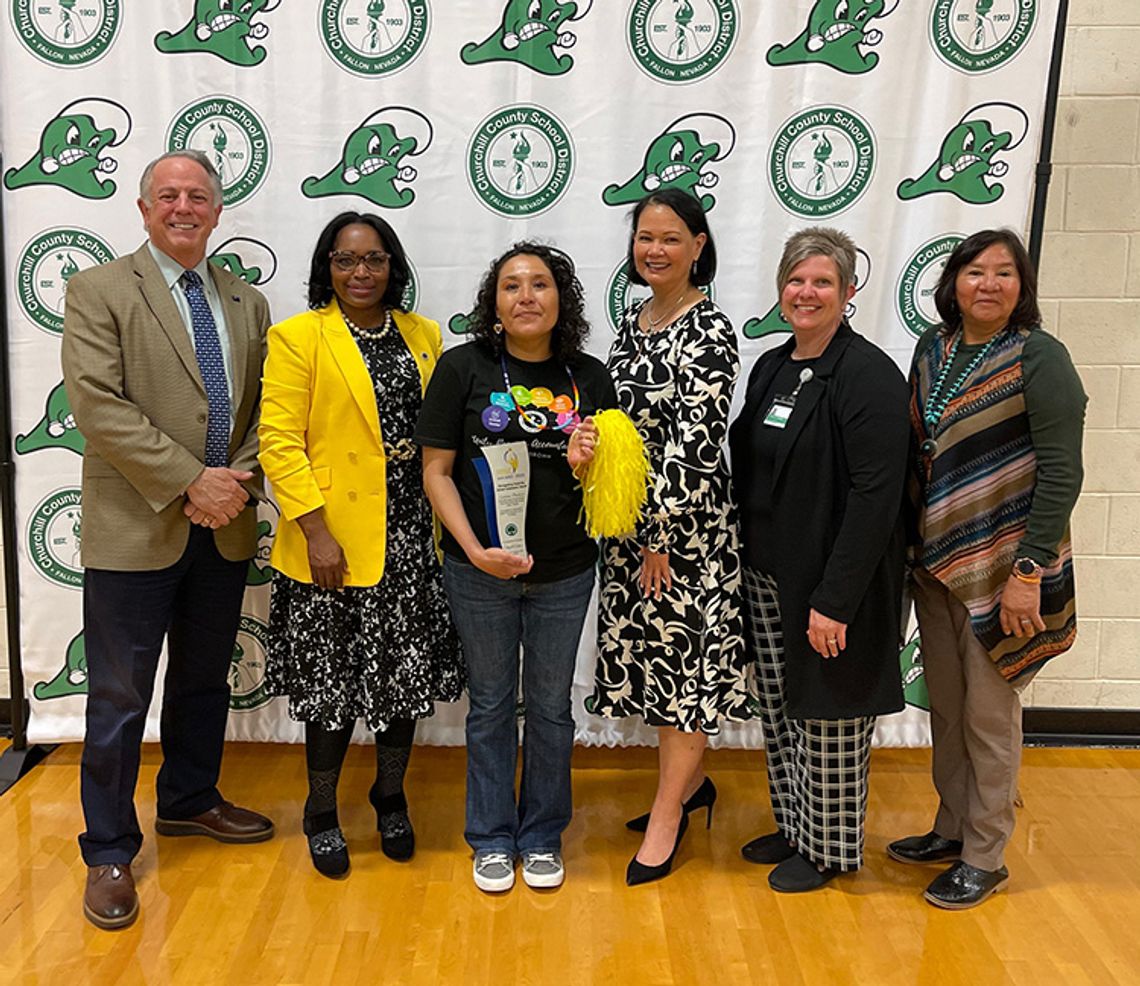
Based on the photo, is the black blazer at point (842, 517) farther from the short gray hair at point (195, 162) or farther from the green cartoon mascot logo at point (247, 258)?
the green cartoon mascot logo at point (247, 258)

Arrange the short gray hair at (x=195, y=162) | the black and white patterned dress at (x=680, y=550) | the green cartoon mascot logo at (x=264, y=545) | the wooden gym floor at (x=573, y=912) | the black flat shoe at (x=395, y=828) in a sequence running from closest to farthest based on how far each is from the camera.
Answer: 1. the wooden gym floor at (x=573, y=912)
2. the black and white patterned dress at (x=680, y=550)
3. the short gray hair at (x=195, y=162)
4. the black flat shoe at (x=395, y=828)
5. the green cartoon mascot logo at (x=264, y=545)

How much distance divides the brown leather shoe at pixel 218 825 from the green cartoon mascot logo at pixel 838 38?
2.70 metres

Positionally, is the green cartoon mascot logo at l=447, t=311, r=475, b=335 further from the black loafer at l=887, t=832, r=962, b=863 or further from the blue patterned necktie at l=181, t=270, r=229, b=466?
the black loafer at l=887, t=832, r=962, b=863

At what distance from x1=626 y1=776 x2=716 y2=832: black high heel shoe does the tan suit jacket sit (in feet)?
4.93

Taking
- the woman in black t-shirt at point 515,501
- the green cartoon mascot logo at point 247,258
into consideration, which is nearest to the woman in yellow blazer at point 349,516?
the woman in black t-shirt at point 515,501

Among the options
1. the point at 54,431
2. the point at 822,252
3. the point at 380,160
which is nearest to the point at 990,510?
the point at 822,252

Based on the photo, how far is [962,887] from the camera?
8.57 ft

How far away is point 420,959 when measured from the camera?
2371 mm

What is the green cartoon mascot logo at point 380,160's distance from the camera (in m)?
3.09

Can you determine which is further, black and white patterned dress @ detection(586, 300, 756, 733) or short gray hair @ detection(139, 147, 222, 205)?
short gray hair @ detection(139, 147, 222, 205)

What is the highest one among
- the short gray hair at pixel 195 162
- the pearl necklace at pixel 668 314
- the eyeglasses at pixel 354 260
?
the short gray hair at pixel 195 162

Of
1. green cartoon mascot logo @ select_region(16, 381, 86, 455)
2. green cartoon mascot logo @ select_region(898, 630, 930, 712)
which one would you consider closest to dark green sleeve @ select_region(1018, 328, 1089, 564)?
green cartoon mascot logo @ select_region(898, 630, 930, 712)

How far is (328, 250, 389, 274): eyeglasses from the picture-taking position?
2.53 metres

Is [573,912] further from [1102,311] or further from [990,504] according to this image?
[1102,311]
